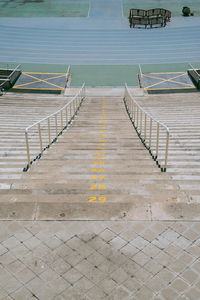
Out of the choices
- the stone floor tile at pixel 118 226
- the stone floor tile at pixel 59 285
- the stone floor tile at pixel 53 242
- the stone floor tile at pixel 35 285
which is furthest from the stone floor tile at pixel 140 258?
the stone floor tile at pixel 35 285

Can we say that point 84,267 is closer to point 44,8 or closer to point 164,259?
point 164,259

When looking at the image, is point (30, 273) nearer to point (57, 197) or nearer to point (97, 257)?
point (97, 257)

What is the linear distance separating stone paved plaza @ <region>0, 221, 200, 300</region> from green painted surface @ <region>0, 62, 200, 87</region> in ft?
56.9

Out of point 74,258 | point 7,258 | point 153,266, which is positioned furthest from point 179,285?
point 7,258

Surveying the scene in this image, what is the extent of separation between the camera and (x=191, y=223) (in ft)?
18.2

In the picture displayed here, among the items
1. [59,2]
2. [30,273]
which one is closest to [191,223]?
[30,273]

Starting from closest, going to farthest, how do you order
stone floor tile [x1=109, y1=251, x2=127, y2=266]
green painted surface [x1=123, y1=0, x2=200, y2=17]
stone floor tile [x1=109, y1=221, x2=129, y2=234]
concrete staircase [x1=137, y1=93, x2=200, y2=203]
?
1. stone floor tile [x1=109, y1=251, x2=127, y2=266]
2. stone floor tile [x1=109, y1=221, x2=129, y2=234]
3. concrete staircase [x1=137, y1=93, x2=200, y2=203]
4. green painted surface [x1=123, y1=0, x2=200, y2=17]

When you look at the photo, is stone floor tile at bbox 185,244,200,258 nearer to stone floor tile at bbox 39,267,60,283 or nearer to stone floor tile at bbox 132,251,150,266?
stone floor tile at bbox 132,251,150,266

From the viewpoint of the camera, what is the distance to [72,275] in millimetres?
4602

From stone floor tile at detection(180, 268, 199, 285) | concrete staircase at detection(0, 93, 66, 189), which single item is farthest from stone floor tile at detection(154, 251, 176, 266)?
concrete staircase at detection(0, 93, 66, 189)

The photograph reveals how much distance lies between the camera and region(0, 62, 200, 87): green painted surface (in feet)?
73.3

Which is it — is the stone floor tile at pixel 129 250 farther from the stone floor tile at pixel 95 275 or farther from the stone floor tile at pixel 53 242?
the stone floor tile at pixel 53 242

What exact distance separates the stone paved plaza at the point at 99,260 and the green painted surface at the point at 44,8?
29152 millimetres

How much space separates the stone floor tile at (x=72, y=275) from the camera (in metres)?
4.53
